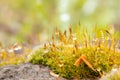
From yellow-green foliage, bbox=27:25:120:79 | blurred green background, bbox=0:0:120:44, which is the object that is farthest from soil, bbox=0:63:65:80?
blurred green background, bbox=0:0:120:44

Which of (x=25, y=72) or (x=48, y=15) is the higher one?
(x=48, y=15)

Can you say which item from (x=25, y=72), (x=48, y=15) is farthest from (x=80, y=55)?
(x=48, y=15)

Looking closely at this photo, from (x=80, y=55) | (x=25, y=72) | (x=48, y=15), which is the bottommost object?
(x=25, y=72)

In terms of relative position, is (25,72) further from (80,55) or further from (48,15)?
(48,15)

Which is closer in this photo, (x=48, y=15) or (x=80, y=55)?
(x=80, y=55)

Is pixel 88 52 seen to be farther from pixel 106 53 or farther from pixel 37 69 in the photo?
pixel 37 69

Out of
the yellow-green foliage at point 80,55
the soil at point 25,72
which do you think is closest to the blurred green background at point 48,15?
the yellow-green foliage at point 80,55

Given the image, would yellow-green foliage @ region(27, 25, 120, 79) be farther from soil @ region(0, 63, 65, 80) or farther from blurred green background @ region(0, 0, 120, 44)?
blurred green background @ region(0, 0, 120, 44)
